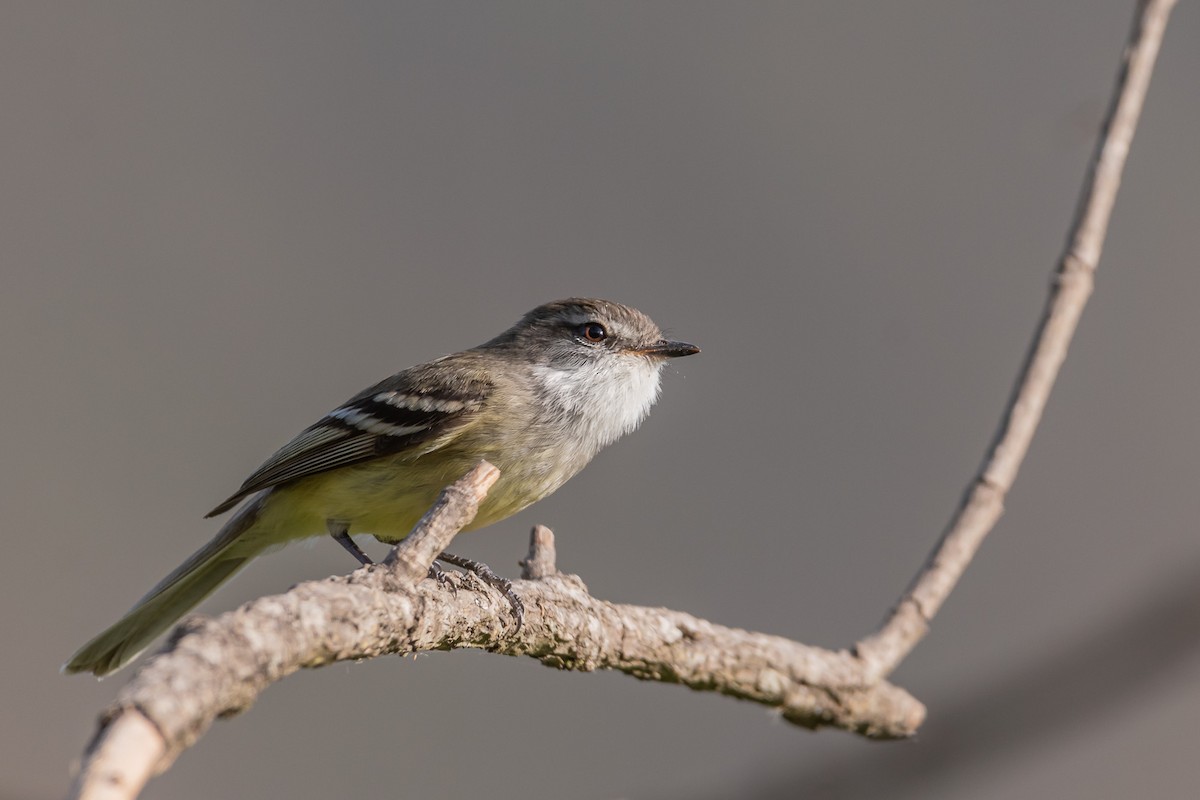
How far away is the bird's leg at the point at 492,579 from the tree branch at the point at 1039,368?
1.14 metres

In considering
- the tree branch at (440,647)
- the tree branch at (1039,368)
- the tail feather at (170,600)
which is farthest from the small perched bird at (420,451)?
the tree branch at (1039,368)

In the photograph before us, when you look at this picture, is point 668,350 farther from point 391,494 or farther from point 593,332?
point 391,494

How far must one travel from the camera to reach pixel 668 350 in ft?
18.7

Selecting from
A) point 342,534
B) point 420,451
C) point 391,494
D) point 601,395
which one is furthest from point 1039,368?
point 342,534

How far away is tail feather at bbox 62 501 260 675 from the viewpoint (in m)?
4.63

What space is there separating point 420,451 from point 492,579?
1.27 m

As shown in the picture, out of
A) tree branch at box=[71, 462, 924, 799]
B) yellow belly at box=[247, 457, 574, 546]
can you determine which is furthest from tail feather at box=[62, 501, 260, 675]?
tree branch at box=[71, 462, 924, 799]

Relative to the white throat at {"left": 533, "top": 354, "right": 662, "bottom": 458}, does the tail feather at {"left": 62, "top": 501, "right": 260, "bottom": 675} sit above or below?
below

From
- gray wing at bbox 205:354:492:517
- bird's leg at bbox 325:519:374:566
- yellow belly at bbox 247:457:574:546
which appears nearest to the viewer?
yellow belly at bbox 247:457:574:546

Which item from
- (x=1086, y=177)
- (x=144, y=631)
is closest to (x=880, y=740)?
(x=1086, y=177)

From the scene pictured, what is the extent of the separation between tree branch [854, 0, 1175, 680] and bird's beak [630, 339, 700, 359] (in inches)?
93.4

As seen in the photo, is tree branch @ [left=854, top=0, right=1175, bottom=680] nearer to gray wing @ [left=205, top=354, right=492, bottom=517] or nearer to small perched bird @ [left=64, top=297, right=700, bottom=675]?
small perched bird @ [left=64, top=297, right=700, bottom=675]

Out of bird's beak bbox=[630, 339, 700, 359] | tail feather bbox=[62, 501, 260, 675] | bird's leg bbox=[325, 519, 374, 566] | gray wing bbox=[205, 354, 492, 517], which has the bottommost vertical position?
tail feather bbox=[62, 501, 260, 675]

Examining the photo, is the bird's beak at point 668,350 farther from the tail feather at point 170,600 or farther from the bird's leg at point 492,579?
the tail feather at point 170,600
